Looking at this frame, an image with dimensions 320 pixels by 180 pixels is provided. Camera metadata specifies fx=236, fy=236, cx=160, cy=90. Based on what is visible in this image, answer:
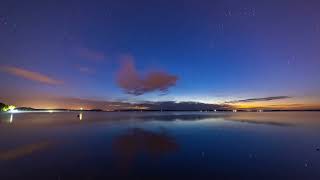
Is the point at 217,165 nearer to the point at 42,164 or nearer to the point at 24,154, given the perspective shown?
the point at 42,164

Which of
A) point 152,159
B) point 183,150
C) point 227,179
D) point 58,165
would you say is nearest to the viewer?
point 227,179

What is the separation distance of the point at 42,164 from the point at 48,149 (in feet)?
27.8

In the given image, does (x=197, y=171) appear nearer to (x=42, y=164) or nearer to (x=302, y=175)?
(x=302, y=175)

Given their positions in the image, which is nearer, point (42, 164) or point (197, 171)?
point (197, 171)

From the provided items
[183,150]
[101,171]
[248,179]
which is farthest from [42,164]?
[248,179]

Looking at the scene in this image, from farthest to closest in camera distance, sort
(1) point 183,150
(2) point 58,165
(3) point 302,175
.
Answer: (1) point 183,150, (2) point 58,165, (3) point 302,175

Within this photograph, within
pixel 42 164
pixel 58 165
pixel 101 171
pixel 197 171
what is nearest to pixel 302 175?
pixel 197 171

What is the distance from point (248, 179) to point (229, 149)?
13038 mm

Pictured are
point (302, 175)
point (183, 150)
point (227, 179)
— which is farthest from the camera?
point (183, 150)

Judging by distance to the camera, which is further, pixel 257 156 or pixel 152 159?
pixel 257 156

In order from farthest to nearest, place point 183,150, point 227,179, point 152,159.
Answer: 1. point 183,150
2. point 152,159
3. point 227,179

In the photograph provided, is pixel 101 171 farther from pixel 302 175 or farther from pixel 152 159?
pixel 302 175

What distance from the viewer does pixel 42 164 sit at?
21.0 meters

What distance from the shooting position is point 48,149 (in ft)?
94.5
